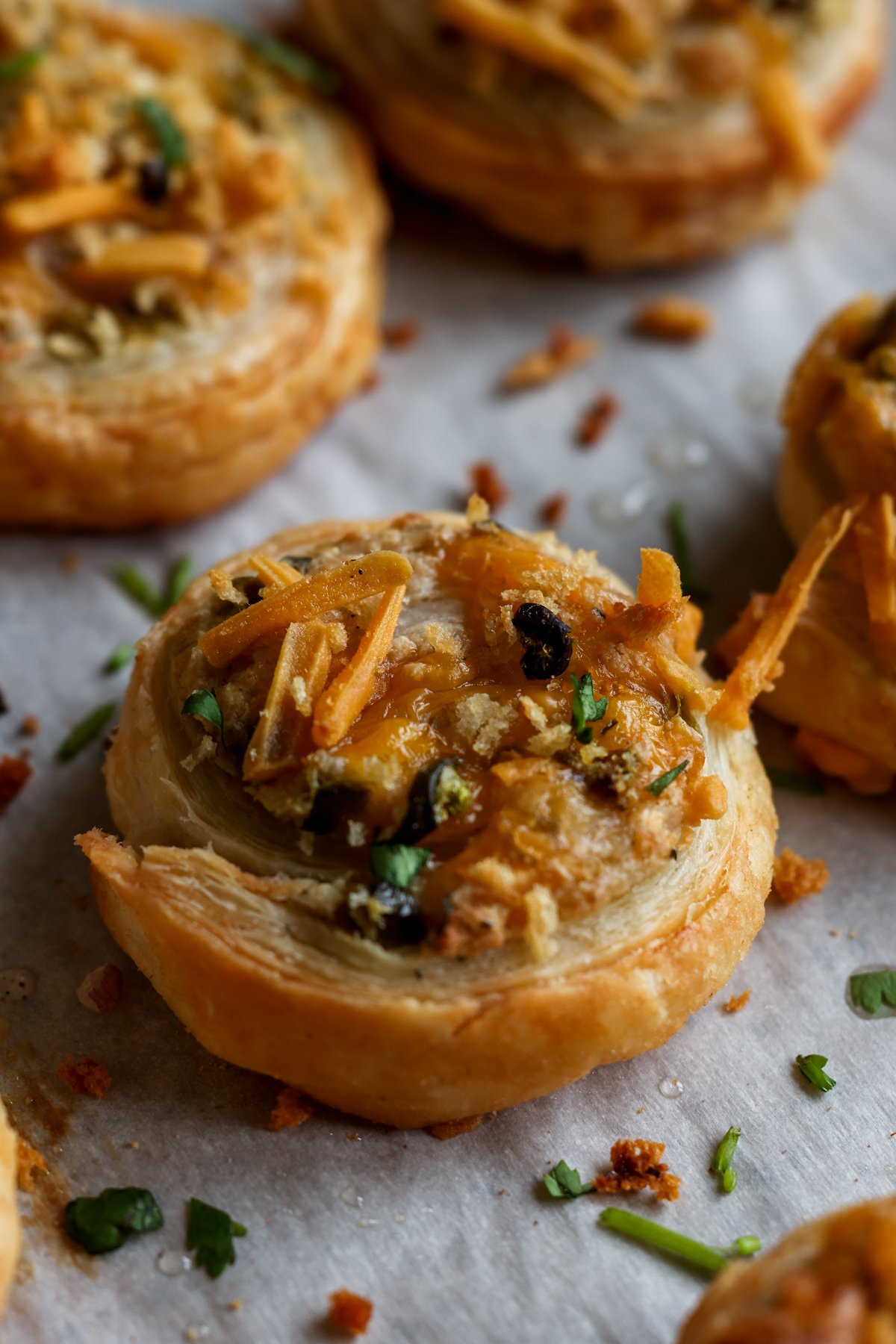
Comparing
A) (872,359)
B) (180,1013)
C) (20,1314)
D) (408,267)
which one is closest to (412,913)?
(180,1013)

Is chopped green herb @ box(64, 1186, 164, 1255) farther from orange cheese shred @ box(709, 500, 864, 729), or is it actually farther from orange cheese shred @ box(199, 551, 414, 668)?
orange cheese shred @ box(709, 500, 864, 729)

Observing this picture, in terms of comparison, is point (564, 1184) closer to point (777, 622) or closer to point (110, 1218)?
point (110, 1218)

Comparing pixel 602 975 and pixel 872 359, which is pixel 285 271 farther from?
pixel 602 975

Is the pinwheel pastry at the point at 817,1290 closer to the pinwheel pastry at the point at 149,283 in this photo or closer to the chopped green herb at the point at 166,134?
the pinwheel pastry at the point at 149,283

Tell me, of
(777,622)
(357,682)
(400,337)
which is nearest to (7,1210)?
(357,682)

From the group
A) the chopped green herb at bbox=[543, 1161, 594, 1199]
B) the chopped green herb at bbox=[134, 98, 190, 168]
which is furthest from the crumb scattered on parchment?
the chopped green herb at bbox=[134, 98, 190, 168]

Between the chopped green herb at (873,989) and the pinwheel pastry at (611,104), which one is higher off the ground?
the pinwheel pastry at (611,104)

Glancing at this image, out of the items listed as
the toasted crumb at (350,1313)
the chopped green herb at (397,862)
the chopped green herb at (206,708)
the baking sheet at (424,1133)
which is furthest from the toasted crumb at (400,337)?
the toasted crumb at (350,1313)
